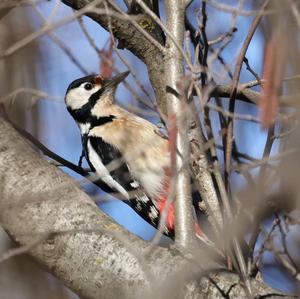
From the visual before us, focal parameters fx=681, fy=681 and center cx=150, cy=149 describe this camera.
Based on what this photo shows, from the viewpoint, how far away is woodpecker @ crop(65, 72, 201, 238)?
3.97 m

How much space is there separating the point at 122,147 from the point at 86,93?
475 mm

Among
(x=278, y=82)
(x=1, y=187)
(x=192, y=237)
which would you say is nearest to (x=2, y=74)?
(x=1, y=187)

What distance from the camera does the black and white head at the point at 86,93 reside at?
4.24 m

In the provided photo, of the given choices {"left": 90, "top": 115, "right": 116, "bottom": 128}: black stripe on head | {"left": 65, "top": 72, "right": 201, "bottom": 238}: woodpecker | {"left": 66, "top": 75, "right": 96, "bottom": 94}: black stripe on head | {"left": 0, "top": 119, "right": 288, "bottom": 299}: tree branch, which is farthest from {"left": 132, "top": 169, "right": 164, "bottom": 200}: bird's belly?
{"left": 0, "top": 119, "right": 288, "bottom": 299}: tree branch

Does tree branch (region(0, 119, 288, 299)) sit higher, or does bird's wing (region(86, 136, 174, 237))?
tree branch (region(0, 119, 288, 299))

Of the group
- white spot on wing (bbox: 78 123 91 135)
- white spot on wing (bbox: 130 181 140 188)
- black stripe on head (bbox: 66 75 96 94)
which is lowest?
white spot on wing (bbox: 130 181 140 188)

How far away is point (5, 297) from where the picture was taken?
2676mm

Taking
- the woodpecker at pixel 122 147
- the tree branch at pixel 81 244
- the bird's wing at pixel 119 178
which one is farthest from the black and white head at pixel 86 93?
the tree branch at pixel 81 244


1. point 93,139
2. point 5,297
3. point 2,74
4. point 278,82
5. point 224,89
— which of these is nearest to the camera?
point 278,82

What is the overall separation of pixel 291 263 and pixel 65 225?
2.64 ft

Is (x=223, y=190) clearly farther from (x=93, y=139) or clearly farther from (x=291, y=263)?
(x=93, y=139)

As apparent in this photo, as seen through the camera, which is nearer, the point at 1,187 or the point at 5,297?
the point at 1,187

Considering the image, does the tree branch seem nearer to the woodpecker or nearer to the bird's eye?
the woodpecker

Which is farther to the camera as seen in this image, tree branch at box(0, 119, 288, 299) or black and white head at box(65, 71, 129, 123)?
black and white head at box(65, 71, 129, 123)
